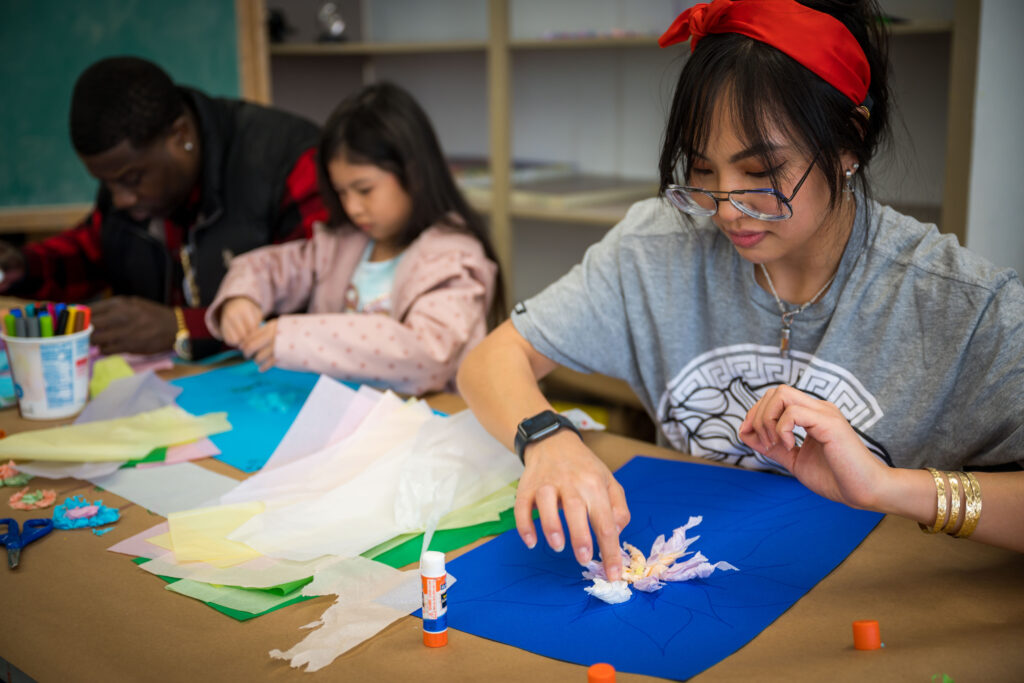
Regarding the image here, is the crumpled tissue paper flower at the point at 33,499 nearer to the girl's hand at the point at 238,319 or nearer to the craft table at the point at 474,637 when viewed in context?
the craft table at the point at 474,637

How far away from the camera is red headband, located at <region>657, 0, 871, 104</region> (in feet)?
2.93

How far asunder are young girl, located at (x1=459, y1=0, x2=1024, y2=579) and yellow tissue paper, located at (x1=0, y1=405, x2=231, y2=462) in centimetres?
39

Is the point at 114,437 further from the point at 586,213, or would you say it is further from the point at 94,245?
the point at 586,213

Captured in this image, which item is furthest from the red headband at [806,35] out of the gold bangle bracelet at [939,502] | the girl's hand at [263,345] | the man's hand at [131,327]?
the man's hand at [131,327]

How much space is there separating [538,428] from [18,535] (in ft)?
1.81

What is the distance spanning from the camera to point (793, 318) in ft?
3.50

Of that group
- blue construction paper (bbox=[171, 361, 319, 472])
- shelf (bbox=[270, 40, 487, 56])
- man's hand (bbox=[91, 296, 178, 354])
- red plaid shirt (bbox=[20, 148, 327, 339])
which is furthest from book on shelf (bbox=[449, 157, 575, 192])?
blue construction paper (bbox=[171, 361, 319, 472])

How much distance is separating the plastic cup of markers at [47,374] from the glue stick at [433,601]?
0.84 metres

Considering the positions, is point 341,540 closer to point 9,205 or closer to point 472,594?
point 472,594

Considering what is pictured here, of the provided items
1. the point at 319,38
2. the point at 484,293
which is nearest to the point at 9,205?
the point at 319,38

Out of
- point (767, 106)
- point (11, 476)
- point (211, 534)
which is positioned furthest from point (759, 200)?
point (11, 476)

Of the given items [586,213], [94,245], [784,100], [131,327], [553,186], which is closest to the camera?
[784,100]

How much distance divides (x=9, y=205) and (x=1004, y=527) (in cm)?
281

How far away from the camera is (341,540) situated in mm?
906
